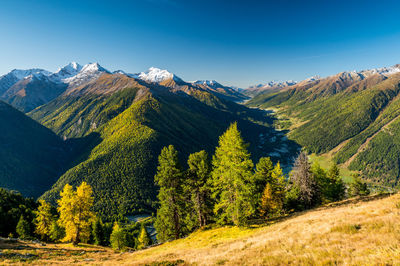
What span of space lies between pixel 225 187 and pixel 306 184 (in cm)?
3020

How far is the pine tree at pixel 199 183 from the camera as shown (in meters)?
38.2

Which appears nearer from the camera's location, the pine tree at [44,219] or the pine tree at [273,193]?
the pine tree at [273,193]

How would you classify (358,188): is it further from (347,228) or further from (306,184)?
(347,228)

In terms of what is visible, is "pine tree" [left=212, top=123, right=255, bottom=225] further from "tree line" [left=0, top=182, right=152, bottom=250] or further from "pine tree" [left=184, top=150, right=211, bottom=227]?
"tree line" [left=0, top=182, right=152, bottom=250]

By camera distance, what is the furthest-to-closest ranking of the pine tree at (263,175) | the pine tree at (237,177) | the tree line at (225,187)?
1. the pine tree at (263,175)
2. the tree line at (225,187)
3. the pine tree at (237,177)

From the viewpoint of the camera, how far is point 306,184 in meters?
49.5

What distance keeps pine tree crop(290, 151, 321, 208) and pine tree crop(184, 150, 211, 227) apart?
90.1ft

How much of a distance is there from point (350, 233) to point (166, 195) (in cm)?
2785

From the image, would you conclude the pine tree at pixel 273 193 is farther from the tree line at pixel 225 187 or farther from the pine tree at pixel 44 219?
the pine tree at pixel 44 219

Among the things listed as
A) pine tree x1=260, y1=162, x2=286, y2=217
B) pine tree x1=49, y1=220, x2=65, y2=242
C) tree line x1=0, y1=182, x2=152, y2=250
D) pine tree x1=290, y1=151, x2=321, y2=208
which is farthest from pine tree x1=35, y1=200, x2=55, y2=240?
pine tree x1=290, y1=151, x2=321, y2=208

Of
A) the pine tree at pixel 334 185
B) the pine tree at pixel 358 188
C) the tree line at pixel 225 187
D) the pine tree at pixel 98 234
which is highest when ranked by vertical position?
the tree line at pixel 225 187

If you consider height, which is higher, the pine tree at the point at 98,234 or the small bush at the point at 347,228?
the small bush at the point at 347,228

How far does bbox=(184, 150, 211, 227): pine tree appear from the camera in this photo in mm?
38250

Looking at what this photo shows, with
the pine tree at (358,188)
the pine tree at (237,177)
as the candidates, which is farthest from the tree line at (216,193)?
the pine tree at (358,188)
